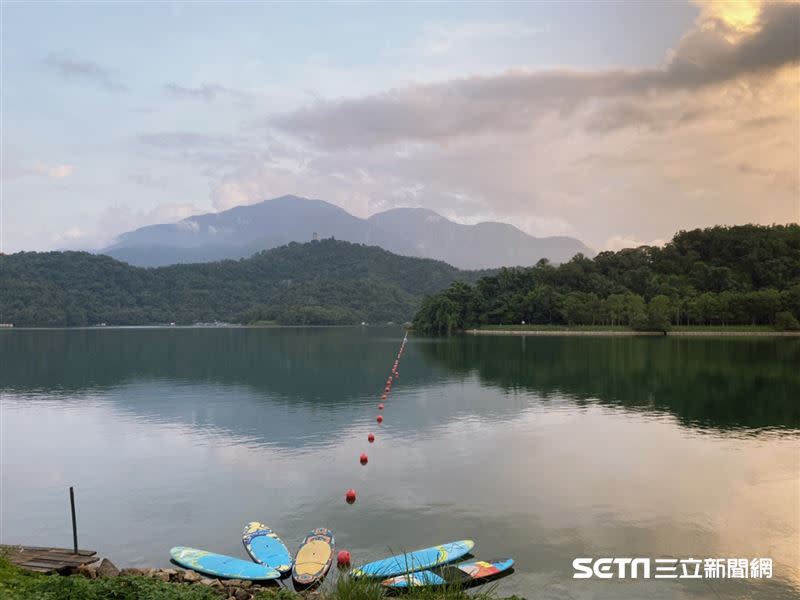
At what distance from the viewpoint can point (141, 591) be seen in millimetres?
A: 10000

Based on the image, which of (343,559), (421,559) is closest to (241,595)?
(343,559)

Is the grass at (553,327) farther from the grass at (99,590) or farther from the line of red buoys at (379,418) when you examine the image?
the grass at (99,590)

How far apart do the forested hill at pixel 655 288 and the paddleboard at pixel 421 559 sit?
345 ft

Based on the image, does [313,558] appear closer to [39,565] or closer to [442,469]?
[39,565]

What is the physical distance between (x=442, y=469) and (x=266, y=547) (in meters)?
8.73

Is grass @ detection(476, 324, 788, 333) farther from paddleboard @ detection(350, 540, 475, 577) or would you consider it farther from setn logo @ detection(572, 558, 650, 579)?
paddleboard @ detection(350, 540, 475, 577)

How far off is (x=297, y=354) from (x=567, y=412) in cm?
4781

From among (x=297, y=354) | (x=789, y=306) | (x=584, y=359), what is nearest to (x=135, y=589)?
(x=584, y=359)

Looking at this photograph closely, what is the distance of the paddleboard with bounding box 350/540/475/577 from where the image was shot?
12219mm

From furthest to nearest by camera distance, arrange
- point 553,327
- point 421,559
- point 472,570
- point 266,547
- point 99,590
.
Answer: point 553,327
point 266,547
point 421,559
point 472,570
point 99,590

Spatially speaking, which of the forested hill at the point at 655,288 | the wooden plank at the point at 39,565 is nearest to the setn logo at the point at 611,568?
the wooden plank at the point at 39,565

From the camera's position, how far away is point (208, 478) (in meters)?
20.6

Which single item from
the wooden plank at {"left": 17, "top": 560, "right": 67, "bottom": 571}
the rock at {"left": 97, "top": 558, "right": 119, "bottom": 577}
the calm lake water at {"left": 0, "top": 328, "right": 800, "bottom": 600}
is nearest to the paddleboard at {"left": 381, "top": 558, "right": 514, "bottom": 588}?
the calm lake water at {"left": 0, "top": 328, "right": 800, "bottom": 600}

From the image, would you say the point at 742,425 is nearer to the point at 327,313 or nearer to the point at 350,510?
the point at 350,510
